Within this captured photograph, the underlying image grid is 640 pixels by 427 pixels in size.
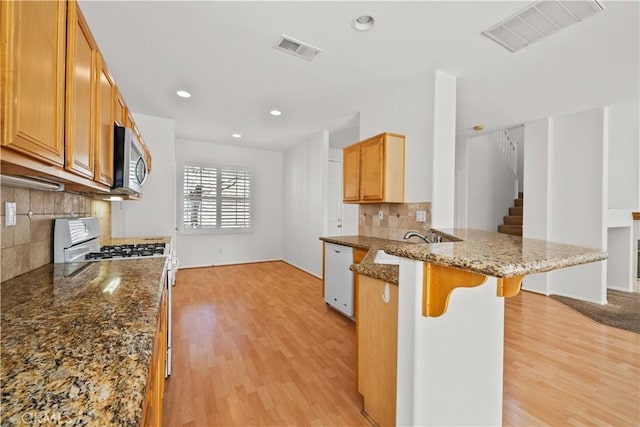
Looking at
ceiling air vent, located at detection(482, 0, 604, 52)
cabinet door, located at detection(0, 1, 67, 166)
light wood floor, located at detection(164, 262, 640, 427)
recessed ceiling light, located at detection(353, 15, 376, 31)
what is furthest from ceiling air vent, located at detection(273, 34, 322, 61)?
light wood floor, located at detection(164, 262, 640, 427)

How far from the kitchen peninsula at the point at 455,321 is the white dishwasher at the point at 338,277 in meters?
1.58

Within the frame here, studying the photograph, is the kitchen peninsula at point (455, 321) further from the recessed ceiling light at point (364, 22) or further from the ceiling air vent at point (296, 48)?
the ceiling air vent at point (296, 48)

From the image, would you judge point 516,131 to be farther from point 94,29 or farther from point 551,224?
point 94,29

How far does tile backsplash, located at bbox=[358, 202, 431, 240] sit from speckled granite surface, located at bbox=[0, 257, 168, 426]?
2.31 meters

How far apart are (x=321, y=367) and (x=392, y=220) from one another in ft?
5.65

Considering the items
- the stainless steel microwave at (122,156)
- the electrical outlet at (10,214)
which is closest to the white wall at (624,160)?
the stainless steel microwave at (122,156)

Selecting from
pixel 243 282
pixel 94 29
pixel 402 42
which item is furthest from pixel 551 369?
pixel 94 29

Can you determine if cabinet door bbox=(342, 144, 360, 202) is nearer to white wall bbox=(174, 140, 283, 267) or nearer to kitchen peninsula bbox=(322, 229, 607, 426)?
kitchen peninsula bbox=(322, 229, 607, 426)

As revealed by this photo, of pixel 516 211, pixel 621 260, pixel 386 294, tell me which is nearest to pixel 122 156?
pixel 386 294

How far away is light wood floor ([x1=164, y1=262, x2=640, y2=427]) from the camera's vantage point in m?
1.64

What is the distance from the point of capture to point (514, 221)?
5617 mm

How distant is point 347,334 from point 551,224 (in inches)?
134

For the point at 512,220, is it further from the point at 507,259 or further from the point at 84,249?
the point at 84,249

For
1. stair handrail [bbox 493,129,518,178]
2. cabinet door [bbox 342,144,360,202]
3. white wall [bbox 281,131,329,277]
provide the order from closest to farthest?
cabinet door [bbox 342,144,360,202], white wall [bbox 281,131,329,277], stair handrail [bbox 493,129,518,178]
